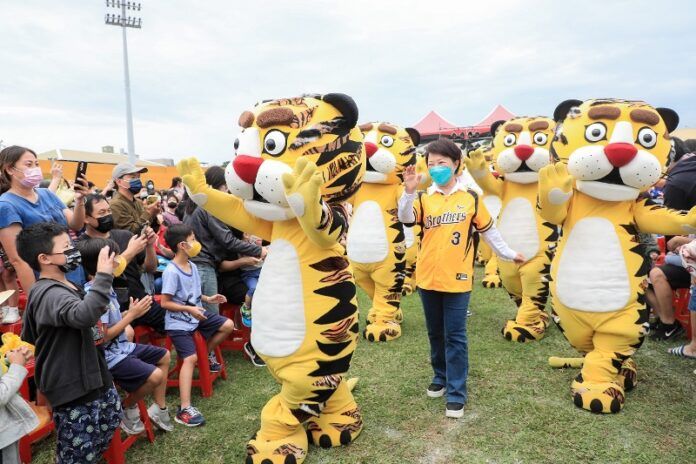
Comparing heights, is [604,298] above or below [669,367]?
above

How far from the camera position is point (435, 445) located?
294 cm

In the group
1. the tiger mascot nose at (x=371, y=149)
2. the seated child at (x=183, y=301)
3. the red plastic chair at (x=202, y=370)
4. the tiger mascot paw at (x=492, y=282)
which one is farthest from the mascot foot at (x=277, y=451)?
the tiger mascot paw at (x=492, y=282)

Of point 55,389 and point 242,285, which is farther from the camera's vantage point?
point 242,285

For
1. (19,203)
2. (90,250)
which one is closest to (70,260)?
(90,250)

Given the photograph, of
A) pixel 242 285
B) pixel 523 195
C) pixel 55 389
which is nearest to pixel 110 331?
pixel 55 389

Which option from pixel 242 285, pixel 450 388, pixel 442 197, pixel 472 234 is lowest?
pixel 450 388

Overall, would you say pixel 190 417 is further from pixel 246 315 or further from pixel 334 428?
pixel 246 315

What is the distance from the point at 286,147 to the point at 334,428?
5.74ft

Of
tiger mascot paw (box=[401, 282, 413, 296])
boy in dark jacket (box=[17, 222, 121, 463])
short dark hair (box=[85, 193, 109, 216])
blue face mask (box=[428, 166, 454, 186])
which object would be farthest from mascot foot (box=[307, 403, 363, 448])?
tiger mascot paw (box=[401, 282, 413, 296])

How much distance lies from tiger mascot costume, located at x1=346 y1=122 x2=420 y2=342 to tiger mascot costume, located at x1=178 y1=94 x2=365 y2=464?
2044 millimetres

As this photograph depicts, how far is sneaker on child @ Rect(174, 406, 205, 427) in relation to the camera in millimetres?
3258

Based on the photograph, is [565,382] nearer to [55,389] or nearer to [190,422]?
[190,422]

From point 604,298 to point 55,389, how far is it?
3.32 m

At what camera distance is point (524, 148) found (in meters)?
4.66
